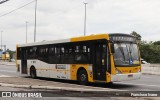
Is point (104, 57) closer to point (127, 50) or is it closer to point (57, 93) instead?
point (127, 50)

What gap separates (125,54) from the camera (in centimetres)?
2002

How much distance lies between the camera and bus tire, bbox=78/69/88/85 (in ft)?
70.9

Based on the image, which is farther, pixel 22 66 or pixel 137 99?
pixel 22 66

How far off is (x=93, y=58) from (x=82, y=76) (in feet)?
5.38

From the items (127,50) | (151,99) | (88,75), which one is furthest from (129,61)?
(151,99)

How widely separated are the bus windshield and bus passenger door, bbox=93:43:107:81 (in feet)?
2.15

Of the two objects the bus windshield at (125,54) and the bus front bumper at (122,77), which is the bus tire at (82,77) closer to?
the bus front bumper at (122,77)

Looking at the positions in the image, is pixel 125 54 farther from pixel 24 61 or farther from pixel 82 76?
pixel 24 61

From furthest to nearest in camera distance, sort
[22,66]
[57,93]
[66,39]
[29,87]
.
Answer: [22,66] → [66,39] → [29,87] → [57,93]

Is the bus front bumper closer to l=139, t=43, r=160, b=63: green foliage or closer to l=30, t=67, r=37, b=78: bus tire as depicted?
l=30, t=67, r=37, b=78: bus tire

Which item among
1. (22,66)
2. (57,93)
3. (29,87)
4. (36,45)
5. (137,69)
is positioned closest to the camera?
(57,93)

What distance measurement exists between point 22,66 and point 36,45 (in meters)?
3.22

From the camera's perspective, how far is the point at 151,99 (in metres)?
14.2

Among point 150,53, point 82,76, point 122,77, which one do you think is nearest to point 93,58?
point 82,76
